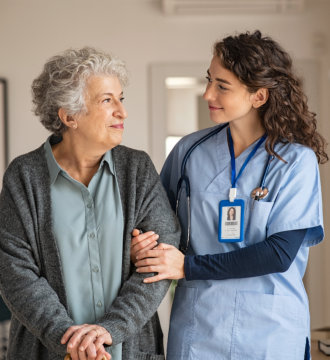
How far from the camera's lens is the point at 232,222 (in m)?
2.00

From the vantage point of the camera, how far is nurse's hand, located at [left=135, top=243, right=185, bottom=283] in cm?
189

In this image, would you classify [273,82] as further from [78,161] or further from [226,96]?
[78,161]

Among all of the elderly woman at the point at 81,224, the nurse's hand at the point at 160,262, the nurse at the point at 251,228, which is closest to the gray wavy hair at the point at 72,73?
the elderly woman at the point at 81,224

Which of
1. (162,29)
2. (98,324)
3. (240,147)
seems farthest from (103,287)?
(162,29)

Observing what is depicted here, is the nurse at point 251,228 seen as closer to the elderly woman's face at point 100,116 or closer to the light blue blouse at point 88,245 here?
the light blue blouse at point 88,245

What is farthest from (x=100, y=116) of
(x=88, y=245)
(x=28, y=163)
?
(x=88, y=245)

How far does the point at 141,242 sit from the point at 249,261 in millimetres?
343

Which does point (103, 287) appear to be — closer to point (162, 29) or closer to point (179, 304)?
Result: point (179, 304)

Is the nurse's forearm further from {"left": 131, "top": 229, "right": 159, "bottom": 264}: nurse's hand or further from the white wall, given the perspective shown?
the white wall

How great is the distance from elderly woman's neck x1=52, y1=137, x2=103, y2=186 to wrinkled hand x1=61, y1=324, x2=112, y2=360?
474 millimetres

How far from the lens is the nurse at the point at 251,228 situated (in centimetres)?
196

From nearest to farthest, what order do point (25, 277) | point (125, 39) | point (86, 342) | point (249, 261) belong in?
point (86, 342) < point (25, 277) < point (249, 261) < point (125, 39)

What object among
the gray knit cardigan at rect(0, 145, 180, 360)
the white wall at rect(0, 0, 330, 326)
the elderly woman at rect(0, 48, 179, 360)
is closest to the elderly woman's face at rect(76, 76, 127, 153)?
the elderly woman at rect(0, 48, 179, 360)

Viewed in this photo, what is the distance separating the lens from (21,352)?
192 centimetres
